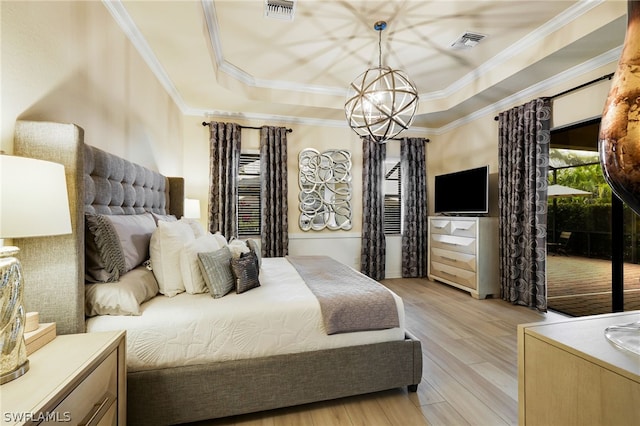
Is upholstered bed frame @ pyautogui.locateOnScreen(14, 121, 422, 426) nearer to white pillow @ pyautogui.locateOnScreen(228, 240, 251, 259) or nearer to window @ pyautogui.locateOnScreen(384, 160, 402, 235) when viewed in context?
white pillow @ pyautogui.locateOnScreen(228, 240, 251, 259)

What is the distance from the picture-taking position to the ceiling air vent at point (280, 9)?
237cm

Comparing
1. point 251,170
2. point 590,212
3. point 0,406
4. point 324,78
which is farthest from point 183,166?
point 590,212

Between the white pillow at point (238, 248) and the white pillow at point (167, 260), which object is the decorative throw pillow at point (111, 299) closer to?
the white pillow at point (167, 260)

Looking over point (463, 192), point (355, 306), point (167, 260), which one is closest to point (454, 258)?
point (463, 192)

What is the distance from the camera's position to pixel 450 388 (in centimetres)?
188

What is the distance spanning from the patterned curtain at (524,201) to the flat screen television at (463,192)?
0.21 metres

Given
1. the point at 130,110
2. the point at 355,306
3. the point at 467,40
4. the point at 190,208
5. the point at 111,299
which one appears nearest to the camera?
the point at 111,299

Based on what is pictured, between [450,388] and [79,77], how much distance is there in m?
3.01

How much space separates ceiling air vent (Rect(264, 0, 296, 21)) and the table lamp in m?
2.17

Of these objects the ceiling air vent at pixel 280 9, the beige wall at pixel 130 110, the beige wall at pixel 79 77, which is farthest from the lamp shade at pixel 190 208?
the ceiling air vent at pixel 280 9

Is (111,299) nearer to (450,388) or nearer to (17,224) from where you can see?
(17,224)

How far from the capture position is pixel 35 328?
1.11 metres

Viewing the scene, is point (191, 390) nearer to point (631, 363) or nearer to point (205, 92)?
point (631, 363)

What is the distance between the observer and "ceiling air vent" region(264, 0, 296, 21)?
2373 mm
